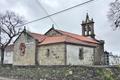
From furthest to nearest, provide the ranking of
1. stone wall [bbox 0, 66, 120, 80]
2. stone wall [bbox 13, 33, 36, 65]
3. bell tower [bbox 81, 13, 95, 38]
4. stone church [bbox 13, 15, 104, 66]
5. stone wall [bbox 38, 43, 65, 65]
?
bell tower [bbox 81, 13, 95, 38], stone wall [bbox 13, 33, 36, 65], stone church [bbox 13, 15, 104, 66], stone wall [bbox 38, 43, 65, 65], stone wall [bbox 0, 66, 120, 80]

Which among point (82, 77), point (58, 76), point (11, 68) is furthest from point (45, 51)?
point (82, 77)

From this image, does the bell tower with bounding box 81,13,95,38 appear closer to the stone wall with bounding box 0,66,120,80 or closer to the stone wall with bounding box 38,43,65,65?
the stone wall with bounding box 38,43,65,65

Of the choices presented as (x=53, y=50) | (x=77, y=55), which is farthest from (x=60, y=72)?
(x=77, y=55)

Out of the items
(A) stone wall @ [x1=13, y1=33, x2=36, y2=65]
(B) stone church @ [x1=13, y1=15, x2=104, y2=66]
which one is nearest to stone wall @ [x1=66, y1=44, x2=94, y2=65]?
(B) stone church @ [x1=13, y1=15, x2=104, y2=66]

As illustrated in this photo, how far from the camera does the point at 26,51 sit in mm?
41688

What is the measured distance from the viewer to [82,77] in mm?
19734

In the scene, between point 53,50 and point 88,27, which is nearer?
point 53,50

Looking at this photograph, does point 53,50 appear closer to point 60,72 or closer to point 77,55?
point 77,55

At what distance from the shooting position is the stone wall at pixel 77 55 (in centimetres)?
3591

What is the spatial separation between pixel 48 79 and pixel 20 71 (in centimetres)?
579

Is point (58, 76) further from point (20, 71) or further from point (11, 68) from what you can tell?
point (11, 68)

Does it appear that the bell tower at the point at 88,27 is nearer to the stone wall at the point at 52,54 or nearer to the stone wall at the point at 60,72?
the stone wall at the point at 52,54

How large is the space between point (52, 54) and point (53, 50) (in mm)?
684

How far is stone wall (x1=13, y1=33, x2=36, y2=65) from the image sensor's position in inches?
1585
